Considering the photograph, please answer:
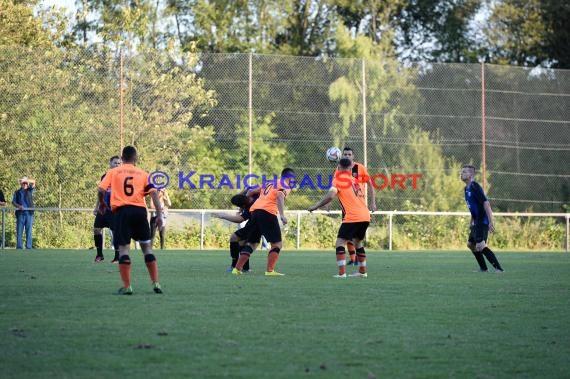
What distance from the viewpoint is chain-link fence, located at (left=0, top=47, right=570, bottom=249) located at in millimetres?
31172

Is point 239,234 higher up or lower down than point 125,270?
higher up

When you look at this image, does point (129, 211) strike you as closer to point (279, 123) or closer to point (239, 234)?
point (239, 234)

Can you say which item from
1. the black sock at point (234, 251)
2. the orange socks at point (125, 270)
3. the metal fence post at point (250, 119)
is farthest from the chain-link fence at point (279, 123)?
the orange socks at point (125, 270)

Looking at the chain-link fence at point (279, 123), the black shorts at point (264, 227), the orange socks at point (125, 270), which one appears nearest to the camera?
the orange socks at point (125, 270)

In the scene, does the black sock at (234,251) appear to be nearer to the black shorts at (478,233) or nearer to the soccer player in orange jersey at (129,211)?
the black shorts at (478,233)

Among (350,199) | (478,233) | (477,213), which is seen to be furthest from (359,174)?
(478,233)

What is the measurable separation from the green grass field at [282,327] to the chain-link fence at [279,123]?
1553 cm

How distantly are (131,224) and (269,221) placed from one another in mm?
4510

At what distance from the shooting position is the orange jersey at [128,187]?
12.5 metres

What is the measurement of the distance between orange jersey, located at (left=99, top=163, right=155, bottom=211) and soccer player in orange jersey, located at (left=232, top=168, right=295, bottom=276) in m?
4.32

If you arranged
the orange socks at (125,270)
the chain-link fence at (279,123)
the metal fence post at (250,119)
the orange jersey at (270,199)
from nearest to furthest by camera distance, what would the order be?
1. the orange socks at (125,270)
2. the orange jersey at (270,199)
3. the chain-link fence at (279,123)
4. the metal fence post at (250,119)

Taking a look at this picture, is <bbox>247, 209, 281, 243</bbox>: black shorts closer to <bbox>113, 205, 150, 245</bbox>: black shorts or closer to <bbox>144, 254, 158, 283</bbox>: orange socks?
<bbox>144, 254, 158, 283</bbox>: orange socks

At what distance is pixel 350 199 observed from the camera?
16047mm

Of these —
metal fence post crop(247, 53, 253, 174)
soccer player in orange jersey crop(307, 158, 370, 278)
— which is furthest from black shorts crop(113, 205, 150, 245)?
metal fence post crop(247, 53, 253, 174)
